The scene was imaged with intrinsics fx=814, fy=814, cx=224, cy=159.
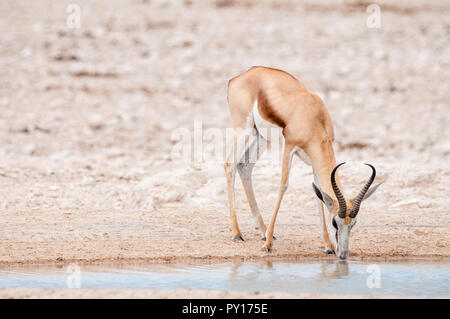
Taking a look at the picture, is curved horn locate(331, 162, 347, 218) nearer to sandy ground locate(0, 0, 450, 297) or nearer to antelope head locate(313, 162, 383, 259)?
antelope head locate(313, 162, 383, 259)

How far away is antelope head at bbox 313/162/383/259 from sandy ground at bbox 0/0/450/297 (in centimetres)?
80

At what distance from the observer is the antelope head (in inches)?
328

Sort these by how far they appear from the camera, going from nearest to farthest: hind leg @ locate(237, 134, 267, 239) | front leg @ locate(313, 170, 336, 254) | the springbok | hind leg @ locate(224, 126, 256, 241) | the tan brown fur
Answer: the springbok, the tan brown fur, front leg @ locate(313, 170, 336, 254), hind leg @ locate(224, 126, 256, 241), hind leg @ locate(237, 134, 267, 239)

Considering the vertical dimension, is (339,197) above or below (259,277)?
above

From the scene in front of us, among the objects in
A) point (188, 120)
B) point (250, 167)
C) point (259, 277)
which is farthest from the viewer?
point (188, 120)

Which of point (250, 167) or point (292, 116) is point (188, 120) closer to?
point (250, 167)

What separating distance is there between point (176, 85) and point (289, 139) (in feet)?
40.8

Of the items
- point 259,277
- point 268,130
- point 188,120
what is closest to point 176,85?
point 188,120

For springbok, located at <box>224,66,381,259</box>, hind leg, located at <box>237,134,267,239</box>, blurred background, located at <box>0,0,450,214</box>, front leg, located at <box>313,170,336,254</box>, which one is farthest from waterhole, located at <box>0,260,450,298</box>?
blurred background, located at <box>0,0,450,214</box>

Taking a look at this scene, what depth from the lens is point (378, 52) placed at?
918 inches

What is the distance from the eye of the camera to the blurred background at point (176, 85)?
507 inches

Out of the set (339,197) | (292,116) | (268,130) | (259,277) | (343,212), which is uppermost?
(292,116)

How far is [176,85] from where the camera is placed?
834 inches
